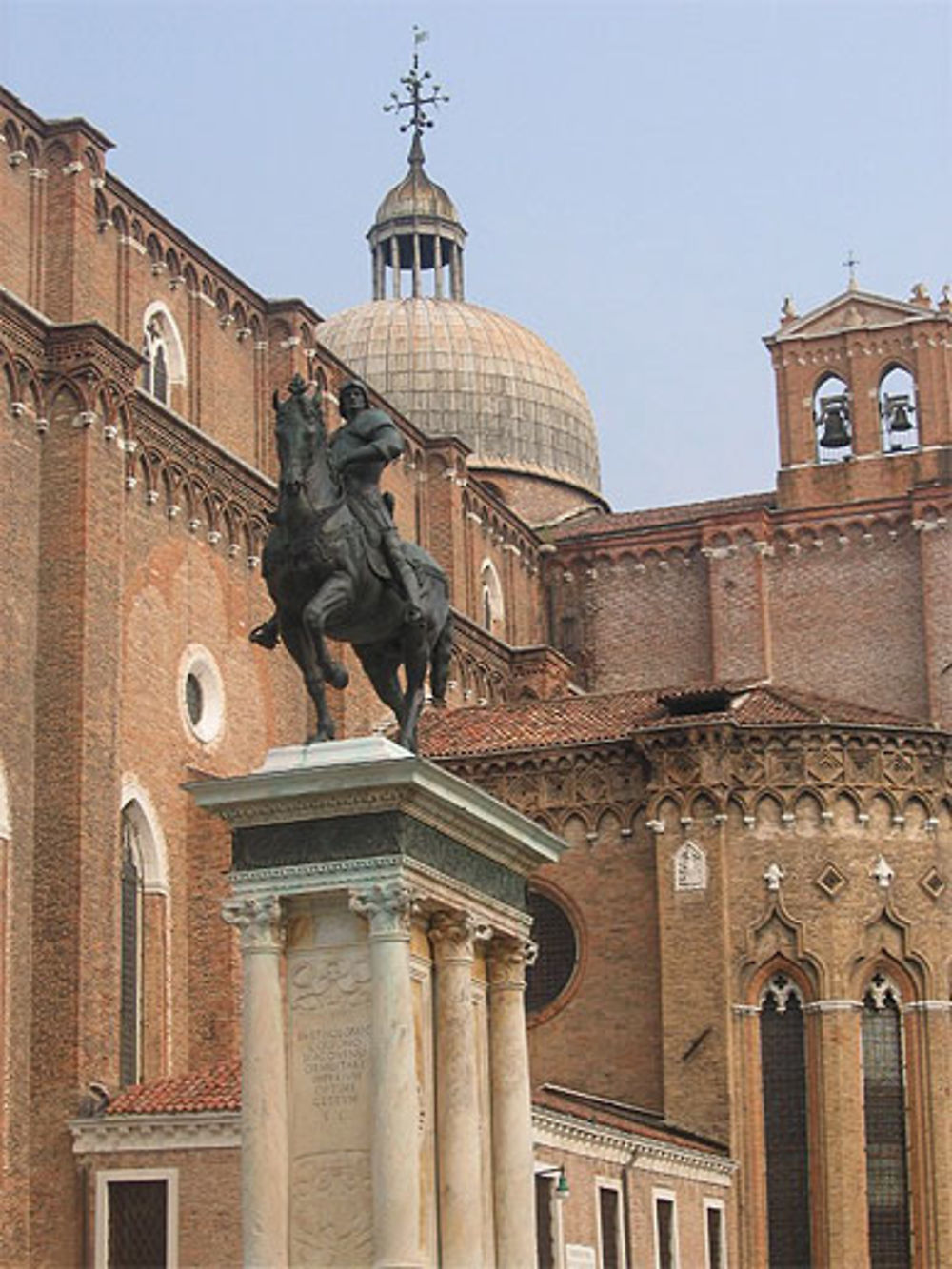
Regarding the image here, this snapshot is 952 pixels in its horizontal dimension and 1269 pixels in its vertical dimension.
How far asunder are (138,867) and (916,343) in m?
19.4

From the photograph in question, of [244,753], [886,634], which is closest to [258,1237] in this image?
[244,753]

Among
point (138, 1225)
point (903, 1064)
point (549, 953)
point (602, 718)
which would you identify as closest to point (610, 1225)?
point (903, 1064)

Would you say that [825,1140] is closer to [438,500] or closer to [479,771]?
[479,771]

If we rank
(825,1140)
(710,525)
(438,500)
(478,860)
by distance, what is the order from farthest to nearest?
(710,525), (438,500), (825,1140), (478,860)

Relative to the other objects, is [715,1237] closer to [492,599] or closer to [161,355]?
[161,355]

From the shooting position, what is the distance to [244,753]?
101ft

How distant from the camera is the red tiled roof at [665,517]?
4250cm

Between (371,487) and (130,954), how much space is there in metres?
Result: 14.3

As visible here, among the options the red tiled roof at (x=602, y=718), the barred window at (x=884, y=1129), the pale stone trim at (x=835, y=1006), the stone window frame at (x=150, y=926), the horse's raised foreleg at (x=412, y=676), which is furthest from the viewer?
the red tiled roof at (x=602, y=718)

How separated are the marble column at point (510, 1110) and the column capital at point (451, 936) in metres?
0.59

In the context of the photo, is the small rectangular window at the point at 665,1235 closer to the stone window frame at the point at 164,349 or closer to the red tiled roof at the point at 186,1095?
the red tiled roof at the point at 186,1095

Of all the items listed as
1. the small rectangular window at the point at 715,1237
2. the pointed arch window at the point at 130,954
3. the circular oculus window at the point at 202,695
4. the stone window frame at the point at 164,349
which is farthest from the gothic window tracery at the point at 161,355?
the small rectangular window at the point at 715,1237

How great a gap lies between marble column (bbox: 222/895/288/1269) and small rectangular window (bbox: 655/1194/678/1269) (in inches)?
625

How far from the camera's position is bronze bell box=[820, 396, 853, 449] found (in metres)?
42.7
